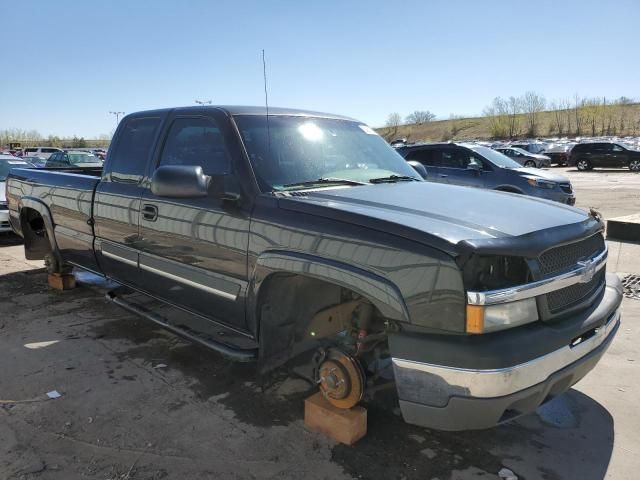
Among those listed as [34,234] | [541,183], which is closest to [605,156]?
[541,183]

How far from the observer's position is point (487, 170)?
11.2 metres

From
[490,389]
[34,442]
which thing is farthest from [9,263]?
[490,389]

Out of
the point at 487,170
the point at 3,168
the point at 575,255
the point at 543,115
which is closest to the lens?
the point at 575,255

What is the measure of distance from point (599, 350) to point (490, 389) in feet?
3.05

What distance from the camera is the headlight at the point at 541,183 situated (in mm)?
10680

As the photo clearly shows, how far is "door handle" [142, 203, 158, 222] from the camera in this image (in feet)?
12.4

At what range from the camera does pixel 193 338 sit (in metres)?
3.38

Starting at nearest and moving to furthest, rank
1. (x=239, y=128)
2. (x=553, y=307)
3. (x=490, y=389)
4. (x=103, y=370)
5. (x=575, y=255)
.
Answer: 1. (x=490, y=389)
2. (x=553, y=307)
3. (x=575, y=255)
4. (x=239, y=128)
5. (x=103, y=370)

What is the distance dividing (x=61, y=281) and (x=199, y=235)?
11.0 ft

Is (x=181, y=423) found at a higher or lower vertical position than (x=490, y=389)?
lower

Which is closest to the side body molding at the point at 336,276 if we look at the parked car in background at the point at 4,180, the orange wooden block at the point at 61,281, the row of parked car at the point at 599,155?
the orange wooden block at the point at 61,281

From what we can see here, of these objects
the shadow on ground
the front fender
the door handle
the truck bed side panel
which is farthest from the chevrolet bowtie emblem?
the front fender

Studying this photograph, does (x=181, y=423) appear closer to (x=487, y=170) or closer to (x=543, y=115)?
(x=487, y=170)

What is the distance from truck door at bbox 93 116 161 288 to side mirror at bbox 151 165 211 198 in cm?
101
